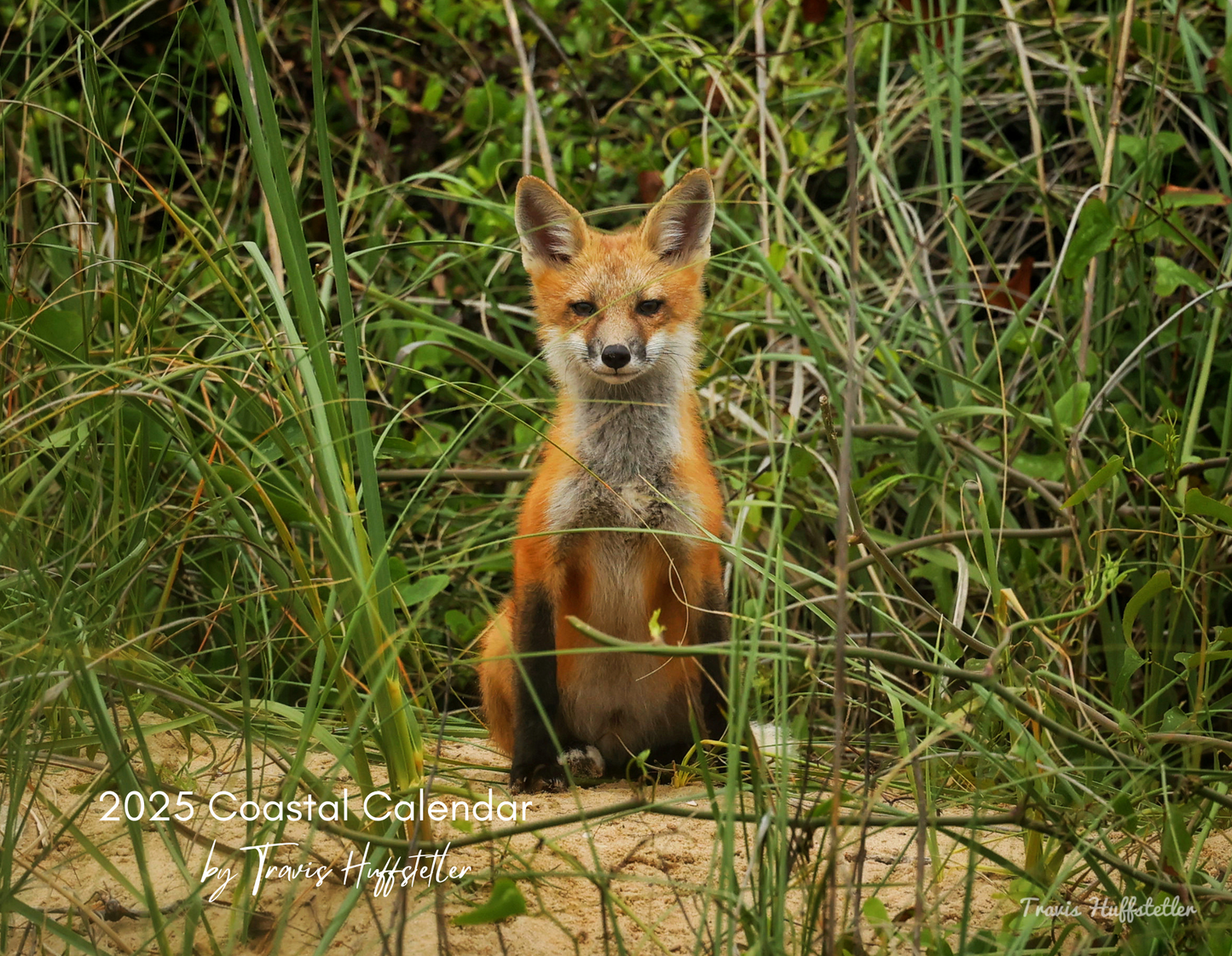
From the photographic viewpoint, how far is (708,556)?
125 inches

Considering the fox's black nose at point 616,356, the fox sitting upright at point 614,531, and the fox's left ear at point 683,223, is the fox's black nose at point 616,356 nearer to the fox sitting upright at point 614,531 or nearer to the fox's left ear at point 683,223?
the fox sitting upright at point 614,531

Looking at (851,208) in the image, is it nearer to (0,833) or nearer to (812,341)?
(812,341)

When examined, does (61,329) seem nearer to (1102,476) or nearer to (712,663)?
(712,663)

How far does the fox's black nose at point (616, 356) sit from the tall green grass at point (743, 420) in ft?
1.24

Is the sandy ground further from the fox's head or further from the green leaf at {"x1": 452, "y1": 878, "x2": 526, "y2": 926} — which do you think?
the fox's head

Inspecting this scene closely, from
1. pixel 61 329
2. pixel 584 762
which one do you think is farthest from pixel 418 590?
pixel 61 329

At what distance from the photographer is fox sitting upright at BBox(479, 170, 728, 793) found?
10.2 ft

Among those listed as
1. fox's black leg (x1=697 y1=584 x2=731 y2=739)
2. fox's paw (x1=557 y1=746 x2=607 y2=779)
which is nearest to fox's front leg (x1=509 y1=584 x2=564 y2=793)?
fox's paw (x1=557 y1=746 x2=607 y2=779)

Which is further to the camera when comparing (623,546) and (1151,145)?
(1151,145)

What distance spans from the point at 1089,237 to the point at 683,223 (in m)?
1.38

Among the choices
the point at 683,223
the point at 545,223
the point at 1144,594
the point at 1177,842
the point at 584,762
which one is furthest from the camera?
the point at 683,223

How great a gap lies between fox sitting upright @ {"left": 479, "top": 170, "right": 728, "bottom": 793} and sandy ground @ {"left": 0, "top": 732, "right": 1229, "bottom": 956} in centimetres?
67

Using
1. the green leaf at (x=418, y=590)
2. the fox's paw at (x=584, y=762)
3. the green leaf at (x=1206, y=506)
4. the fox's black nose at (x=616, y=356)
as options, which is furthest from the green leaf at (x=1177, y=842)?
the green leaf at (x=418, y=590)

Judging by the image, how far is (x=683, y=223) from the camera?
3.56 meters
